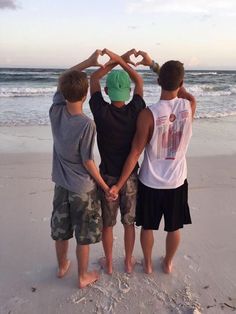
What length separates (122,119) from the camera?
2674 millimetres

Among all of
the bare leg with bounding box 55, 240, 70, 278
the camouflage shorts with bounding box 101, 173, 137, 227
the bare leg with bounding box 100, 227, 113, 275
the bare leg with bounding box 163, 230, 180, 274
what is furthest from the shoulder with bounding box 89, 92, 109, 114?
the bare leg with bounding box 163, 230, 180, 274

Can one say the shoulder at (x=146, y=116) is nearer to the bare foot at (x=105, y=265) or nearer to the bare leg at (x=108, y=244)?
the bare leg at (x=108, y=244)

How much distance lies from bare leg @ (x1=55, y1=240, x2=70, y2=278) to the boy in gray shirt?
41 millimetres

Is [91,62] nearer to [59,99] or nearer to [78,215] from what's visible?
[59,99]

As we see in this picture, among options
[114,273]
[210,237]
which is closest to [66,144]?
[114,273]

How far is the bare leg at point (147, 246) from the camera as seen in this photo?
3.02m

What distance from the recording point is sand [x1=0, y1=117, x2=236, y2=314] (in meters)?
2.70

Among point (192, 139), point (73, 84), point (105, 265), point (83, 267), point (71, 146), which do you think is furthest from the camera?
point (192, 139)

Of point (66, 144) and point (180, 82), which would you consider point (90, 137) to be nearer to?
point (66, 144)

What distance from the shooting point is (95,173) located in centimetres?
263

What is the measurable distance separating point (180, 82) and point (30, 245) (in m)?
1.95

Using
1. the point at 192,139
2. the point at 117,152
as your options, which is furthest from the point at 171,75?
the point at 192,139

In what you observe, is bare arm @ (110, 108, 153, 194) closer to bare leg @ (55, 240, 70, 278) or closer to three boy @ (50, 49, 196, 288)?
three boy @ (50, 49, 196, 288)

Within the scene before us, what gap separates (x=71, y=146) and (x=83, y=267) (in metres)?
0.95
